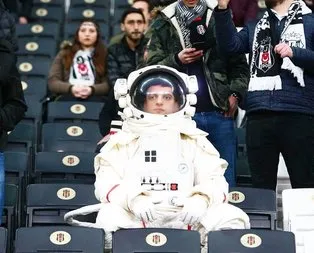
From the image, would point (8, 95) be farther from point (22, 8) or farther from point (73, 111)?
point (22, 8)

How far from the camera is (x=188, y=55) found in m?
7.26

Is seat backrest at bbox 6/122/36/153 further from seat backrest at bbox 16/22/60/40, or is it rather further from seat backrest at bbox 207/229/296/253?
seat backrest at bbox 207/229/296/253

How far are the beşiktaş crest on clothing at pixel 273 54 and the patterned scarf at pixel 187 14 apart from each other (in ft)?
1.33

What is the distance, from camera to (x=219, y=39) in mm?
7141

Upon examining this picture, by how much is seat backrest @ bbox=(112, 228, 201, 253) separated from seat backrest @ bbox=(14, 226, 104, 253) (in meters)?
0.11

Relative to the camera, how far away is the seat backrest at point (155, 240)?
19.7 feet

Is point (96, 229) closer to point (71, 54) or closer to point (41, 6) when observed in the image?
point (71, 54)

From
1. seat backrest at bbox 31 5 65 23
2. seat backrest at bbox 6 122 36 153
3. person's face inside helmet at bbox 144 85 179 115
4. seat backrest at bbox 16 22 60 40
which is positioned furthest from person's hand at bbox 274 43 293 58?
seat backrest at bbox 31 5 65 23

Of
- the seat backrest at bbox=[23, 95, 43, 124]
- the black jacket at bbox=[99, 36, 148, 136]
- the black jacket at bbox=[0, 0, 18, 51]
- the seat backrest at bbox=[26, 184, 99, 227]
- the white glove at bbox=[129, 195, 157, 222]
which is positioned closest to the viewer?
the white glove at bbox=[129, 195, 157, 222]

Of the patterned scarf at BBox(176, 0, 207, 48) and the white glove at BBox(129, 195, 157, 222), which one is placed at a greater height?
the patterned scarf at BBox(176, 0, 207, 48)

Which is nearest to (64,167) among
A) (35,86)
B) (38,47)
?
(35,86)

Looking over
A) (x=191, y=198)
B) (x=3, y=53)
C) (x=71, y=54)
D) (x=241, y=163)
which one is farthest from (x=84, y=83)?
(x=191, y=198)

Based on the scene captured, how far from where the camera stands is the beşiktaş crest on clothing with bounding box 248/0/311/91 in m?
7.13

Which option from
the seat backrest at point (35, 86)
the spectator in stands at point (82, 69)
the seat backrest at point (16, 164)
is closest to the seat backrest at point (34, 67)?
the seat backrest at point (35, 86)
